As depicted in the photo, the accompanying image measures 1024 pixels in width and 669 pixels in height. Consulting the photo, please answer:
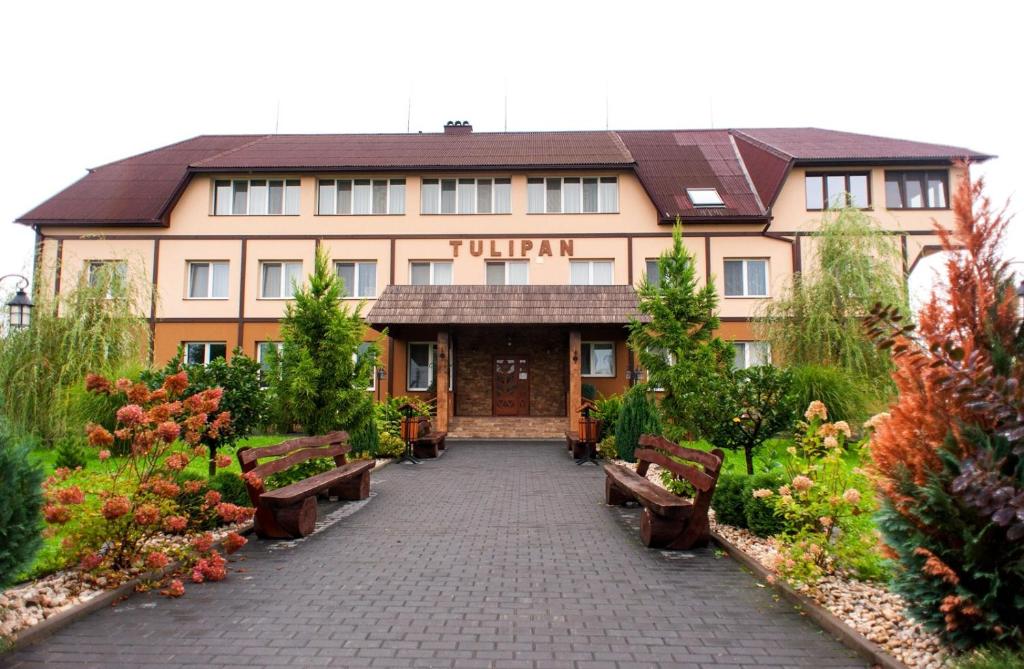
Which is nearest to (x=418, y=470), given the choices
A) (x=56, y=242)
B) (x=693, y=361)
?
(x=693, y=361)

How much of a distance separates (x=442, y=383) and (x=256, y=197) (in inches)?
413

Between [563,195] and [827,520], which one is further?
[563,195]

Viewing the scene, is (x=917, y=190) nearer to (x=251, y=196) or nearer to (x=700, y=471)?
(x=700, y=471)

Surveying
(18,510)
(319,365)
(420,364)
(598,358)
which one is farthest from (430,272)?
(18,510)

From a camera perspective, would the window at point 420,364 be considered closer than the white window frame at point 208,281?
Yes

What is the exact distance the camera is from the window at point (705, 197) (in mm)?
22516

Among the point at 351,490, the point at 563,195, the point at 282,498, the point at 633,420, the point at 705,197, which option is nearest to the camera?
the point at 282,498

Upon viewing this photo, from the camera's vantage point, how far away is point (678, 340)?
12.6 m

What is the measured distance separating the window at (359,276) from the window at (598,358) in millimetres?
7826

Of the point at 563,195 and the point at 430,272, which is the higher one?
the point at 563,195

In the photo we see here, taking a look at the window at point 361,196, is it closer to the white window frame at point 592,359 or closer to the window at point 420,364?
the window at point 420,364

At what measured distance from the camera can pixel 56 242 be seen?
2227 centimetres

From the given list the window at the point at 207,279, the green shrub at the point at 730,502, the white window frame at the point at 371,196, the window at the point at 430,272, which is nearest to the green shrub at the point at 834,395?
the green shrub at the point at 730,502

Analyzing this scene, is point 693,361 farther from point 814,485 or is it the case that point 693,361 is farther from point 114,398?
point 114,398
